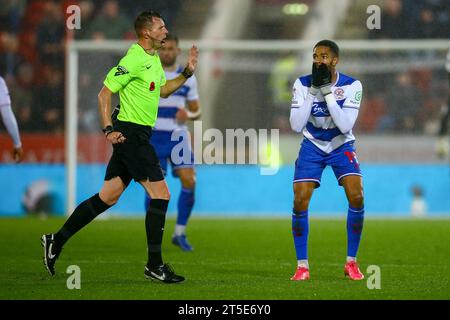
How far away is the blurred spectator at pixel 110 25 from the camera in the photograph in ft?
63.3

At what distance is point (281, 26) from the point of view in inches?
814

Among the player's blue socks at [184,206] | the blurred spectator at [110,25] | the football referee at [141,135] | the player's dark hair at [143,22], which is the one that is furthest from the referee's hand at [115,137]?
the blurred spectator at [110,25]

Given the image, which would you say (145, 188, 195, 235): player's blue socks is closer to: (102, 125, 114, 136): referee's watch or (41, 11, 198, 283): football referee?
(41, 11, 198, 283): football referee

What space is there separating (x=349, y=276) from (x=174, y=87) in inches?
83.0

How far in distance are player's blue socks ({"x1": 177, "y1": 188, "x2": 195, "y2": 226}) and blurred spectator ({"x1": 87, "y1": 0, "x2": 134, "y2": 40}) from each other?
7.72 m

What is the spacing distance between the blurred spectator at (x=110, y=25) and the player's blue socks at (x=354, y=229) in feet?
36.5

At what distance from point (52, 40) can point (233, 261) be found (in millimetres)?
10727

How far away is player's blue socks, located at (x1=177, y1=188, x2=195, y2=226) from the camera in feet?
39.1

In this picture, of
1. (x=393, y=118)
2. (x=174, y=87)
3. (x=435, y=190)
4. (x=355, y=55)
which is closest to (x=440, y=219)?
(x=435, y=190)

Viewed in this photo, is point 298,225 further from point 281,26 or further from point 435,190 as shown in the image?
point 281,26

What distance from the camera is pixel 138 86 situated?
8430 millimetres

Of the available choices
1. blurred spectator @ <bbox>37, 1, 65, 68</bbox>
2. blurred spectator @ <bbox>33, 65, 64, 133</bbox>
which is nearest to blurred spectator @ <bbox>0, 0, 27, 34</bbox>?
blurred spectator @ <bbox>37, 1, 65, 68</bbox>

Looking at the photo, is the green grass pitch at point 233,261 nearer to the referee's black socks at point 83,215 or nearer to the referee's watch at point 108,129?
the referee's black socks at point 83,215

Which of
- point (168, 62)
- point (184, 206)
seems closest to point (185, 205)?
point (184, 206)
